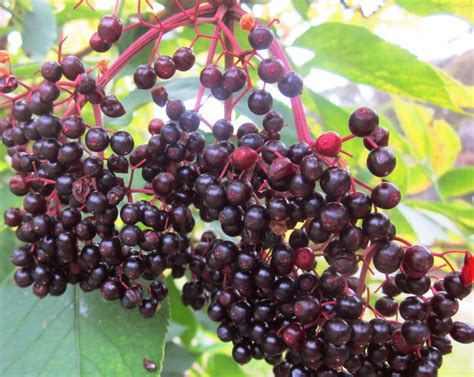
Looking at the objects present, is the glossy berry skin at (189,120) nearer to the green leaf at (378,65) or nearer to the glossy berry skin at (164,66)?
the glossy berry skin at (164,66)

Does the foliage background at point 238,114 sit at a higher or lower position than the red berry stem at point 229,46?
lower

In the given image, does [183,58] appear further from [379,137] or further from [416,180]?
[416,180]

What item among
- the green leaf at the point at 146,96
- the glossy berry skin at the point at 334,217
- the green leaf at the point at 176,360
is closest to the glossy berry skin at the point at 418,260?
the glossy berry skin at the point at 334,217

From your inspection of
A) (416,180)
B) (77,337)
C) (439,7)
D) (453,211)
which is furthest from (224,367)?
(439,7)

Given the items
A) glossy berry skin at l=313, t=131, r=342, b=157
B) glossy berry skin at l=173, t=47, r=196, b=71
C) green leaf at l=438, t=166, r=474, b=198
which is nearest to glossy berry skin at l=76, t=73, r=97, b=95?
glossy berry skin at l=173, t=47, r=196, b=71

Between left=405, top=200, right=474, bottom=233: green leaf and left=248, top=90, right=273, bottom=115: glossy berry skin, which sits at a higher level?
left=248, top=90, right=273, bottom=115: glossy berry skin

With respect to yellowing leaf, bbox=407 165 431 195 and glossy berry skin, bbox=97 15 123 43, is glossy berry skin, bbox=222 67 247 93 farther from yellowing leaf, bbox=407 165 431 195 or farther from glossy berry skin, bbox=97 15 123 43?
yellowing leaf, bbox=407 165 431 195

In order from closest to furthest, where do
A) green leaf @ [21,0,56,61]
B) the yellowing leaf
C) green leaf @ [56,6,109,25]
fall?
green leaf @ [21,0,56,61], green leaf @ [56,6,109,25], the yellowing leaf
